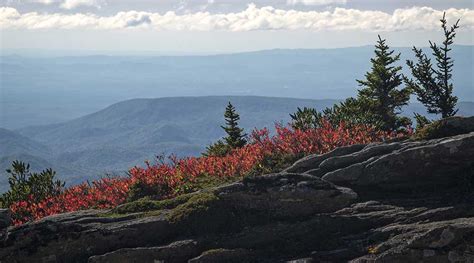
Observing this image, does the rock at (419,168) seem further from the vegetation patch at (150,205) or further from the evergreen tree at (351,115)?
the evergreen tree at (351,115)

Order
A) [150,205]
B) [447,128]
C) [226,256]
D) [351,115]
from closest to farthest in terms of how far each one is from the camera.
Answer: [226,256] → [150,205] → [447,128] → [351,115]

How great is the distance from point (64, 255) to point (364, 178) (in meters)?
8.60

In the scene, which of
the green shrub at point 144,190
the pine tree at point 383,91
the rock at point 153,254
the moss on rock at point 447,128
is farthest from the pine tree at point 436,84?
the rock at point 153,254

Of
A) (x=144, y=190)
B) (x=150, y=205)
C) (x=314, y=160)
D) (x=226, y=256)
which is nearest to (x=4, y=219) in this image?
(x=150, y=205)

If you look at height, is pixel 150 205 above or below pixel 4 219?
above

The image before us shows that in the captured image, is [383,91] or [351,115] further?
[383,91]

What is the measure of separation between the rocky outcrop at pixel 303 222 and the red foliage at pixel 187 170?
3045 mm

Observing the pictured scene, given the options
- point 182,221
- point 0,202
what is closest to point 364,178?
point 182,221

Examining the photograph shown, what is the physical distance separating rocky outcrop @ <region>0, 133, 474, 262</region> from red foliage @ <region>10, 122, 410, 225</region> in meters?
3.05

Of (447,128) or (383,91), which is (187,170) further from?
(383,91)

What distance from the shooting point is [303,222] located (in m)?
13.0

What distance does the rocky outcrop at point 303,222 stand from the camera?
11570mm

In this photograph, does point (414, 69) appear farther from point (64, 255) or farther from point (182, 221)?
point (64, 255)

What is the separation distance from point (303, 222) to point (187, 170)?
742cm
